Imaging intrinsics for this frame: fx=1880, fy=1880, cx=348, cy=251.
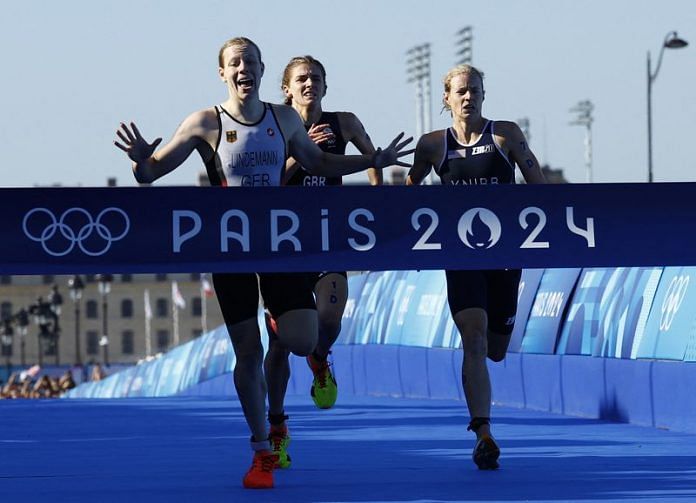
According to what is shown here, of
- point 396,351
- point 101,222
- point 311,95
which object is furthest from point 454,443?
point 396,351

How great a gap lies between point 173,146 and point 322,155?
754 millimetres

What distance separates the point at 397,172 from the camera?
5566 inches

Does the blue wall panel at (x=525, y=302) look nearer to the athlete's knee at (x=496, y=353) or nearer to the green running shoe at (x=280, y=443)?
the athlete's knee at (x=496, y=353)

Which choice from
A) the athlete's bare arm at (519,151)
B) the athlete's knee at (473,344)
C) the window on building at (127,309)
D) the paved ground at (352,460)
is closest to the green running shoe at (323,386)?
the paved ground at (352,460)

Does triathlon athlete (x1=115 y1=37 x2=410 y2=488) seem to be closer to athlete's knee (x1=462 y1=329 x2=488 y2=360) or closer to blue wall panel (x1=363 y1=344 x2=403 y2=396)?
athlete's knee (x1=462 y1=329 x2=488 y2=360)

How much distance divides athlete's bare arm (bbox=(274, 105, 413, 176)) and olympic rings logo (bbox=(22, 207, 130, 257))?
956mm

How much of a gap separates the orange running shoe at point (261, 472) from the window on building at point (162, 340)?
15618cm

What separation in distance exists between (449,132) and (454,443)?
2397 millimetres

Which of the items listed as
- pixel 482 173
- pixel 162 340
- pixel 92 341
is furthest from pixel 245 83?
pixel 92 341

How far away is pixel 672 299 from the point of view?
12.8 meters

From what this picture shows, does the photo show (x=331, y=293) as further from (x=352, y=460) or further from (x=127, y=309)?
(x=127, y=309)

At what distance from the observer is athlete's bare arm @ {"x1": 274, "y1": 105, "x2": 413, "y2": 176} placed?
29.2 feet

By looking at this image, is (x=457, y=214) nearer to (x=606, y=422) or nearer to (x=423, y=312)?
(x=606, y=422)

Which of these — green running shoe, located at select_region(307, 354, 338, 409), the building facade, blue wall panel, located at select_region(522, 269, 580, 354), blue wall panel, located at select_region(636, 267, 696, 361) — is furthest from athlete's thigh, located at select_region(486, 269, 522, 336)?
the building facade
